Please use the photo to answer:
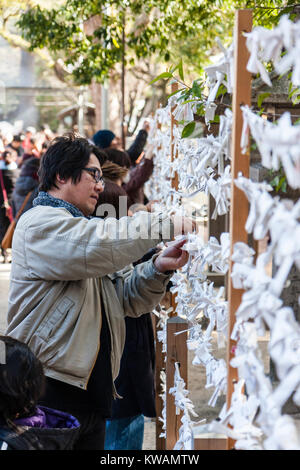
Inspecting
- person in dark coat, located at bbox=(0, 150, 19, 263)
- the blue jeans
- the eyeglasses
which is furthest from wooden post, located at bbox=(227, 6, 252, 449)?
person in dark coat, located at bbox=(0, 150, 19, 263)

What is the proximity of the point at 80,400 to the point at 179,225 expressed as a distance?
0.78m

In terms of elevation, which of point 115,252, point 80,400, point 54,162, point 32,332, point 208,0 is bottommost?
point 80,400

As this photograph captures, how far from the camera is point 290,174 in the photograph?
1402 millimetres

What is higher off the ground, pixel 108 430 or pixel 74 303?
pixel 74 303

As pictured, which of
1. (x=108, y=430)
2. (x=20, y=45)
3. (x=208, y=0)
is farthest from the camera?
(x=20, y=45)

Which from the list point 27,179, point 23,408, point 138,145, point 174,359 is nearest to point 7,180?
point 27,179

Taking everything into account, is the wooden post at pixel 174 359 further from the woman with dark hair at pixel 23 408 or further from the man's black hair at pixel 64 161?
the woman with dark hair at pixel 23 408

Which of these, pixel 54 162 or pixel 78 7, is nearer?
pixel 54 162

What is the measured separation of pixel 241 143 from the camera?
1.71 metres

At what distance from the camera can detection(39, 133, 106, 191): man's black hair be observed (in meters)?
2.69

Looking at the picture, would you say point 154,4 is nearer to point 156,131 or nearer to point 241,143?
point 156,131

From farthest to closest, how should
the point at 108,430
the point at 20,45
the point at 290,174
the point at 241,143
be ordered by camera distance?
1. the point at 20,45
2. the point at 108,430
3. the point at 241,143
4. the point at 290,174

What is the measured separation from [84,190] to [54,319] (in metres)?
0.51

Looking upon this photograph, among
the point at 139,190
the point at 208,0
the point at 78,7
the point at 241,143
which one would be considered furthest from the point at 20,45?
the point at 241,143
